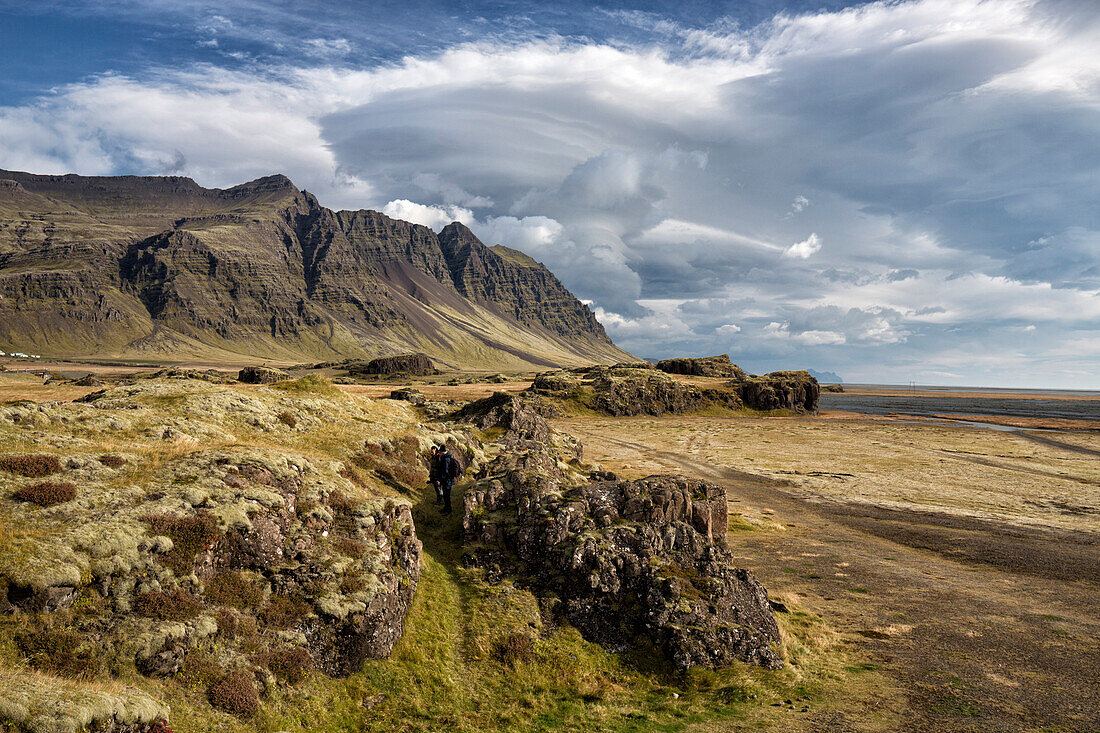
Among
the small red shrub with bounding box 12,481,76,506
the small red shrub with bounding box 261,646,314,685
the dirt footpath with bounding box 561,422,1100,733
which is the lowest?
the dirt footpath with bounding box 561,422,1100,733

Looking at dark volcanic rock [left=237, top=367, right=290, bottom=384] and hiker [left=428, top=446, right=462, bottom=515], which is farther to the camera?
dark volcanic rock [left=237, top=367, right=290, bottom=384]

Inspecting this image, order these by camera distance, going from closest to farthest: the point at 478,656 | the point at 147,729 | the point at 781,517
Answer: the point at 147,729, the point at 478,656, the point at 781,517

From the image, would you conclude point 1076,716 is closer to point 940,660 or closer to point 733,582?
point 940,660

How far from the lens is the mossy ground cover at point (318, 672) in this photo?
1318cm

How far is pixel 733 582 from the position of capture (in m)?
23.9

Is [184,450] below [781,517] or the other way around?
the other way around

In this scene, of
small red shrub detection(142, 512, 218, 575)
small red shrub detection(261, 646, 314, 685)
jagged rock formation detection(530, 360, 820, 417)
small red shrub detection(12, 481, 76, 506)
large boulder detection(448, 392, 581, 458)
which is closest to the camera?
small red shrub detection(261, 646, 314, 685)

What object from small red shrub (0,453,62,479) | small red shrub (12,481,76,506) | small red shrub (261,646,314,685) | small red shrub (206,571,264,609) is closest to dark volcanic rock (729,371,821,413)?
small red shrub (261,646,314,685)

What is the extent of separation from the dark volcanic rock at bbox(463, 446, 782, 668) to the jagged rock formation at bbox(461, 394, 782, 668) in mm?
47

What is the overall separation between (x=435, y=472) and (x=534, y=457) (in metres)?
8.35

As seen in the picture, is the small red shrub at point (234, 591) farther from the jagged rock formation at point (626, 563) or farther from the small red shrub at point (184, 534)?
the jagged rock formation at point (626, 563)

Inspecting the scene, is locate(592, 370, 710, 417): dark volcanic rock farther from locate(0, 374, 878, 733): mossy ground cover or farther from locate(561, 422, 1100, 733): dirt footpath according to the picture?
locate(0, 374, 878, 733): mossy ground cover

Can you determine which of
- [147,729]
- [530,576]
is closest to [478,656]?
[530,576]

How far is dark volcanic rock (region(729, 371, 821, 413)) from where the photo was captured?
167250 mm
